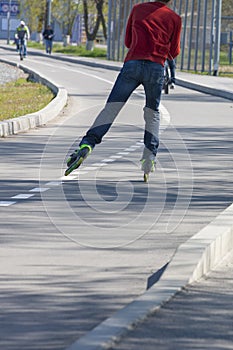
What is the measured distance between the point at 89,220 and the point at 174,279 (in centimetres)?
289

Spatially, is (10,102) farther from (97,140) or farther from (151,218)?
(151,218)

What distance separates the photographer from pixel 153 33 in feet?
38.3

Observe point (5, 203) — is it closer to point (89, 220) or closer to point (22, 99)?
point (89, 220)

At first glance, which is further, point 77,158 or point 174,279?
point 77,158

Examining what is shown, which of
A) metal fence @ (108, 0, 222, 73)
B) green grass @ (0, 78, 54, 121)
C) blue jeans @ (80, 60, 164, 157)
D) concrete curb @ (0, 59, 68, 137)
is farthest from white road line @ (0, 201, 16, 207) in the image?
metal fence @ (108, 0, 222, 73)

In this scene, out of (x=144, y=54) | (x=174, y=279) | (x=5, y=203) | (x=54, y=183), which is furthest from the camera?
(x=54, y=183)

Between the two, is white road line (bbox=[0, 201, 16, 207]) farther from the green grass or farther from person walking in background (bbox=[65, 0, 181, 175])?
the green grass

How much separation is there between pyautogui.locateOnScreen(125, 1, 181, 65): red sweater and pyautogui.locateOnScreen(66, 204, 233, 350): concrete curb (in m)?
2.61

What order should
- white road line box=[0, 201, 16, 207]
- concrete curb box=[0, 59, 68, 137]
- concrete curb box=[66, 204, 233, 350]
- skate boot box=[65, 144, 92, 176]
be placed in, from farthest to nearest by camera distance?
1. concrete curb box=[0, 59, 68, 137]
2. skate boot box=[65, 144, 92, 176]
3. white road line box=[0, 201, 16, 207]
4. concrete curb box=[66, 204, 233, 350]

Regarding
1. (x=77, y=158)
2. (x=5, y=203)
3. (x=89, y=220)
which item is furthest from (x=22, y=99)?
(x=89, y=220)

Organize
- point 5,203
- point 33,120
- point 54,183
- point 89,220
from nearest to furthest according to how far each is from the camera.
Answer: point 89,220
point 5,203
point 54,183
point 33,120

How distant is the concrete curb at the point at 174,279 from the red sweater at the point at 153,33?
2611 millimetres

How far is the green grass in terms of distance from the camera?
2273 centimetres

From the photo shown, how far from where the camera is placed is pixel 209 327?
6047 mm
